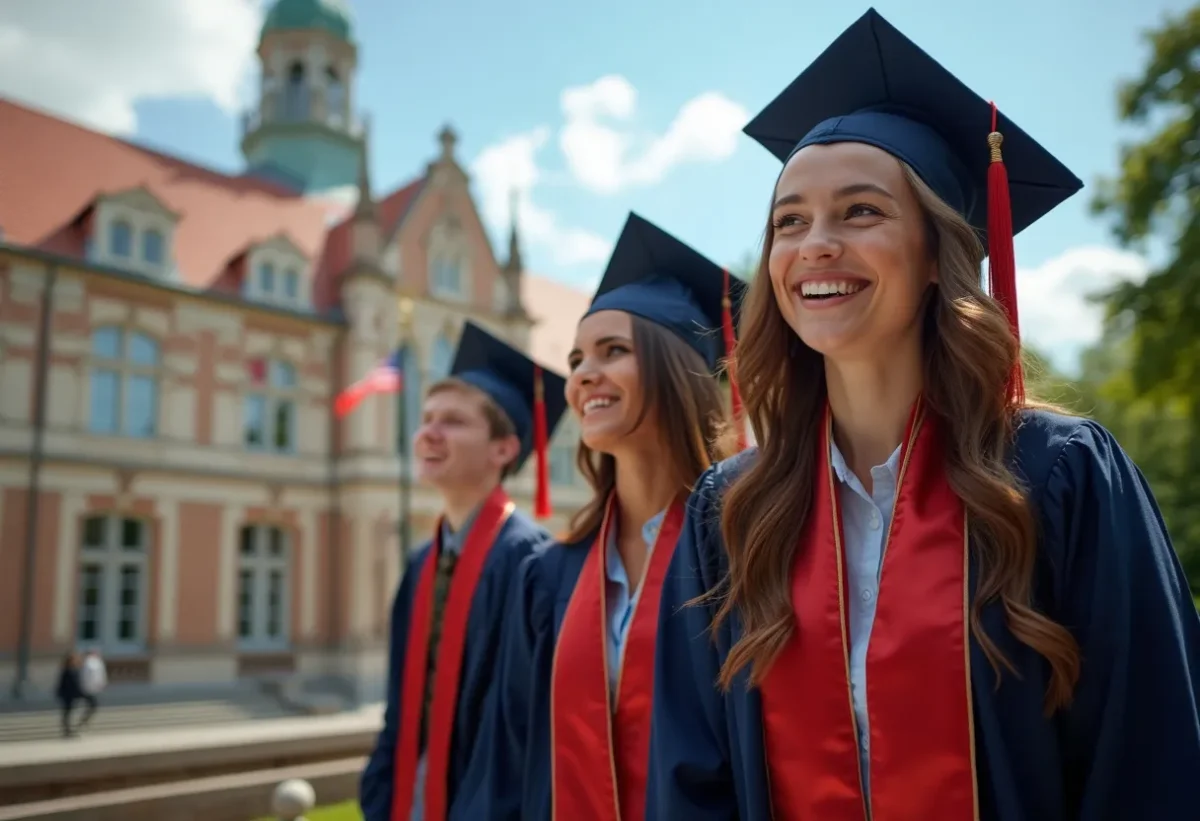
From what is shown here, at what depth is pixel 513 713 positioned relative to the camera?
296 cm

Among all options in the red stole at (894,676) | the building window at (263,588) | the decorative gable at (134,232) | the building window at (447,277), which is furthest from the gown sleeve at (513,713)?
the building window at (447,277)

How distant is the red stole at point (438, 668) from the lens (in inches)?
132

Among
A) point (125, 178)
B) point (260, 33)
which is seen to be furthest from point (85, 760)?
point (260, 33)

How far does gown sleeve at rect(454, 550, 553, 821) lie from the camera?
9.31ft

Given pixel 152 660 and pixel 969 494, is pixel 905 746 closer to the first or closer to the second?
pixel 969 494

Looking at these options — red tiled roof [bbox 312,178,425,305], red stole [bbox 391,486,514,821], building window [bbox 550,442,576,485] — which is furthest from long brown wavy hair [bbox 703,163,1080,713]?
building window [bbox 550,442,576,485]

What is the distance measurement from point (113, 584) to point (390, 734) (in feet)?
53.5

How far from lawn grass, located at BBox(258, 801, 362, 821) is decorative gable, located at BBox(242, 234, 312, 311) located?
54.8 ft

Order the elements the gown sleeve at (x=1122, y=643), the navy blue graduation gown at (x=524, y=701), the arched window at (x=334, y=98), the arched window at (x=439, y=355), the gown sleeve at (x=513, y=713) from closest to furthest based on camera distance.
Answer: the gown sleeve at (x=1122, y=643), the navy blue graduation gown at (x=524, y=701), the gown sleeve at (x=513, y=713), the arched window at (x=439, y=355), the arched window at (x=334, y=98)

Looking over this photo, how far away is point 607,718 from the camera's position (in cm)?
238

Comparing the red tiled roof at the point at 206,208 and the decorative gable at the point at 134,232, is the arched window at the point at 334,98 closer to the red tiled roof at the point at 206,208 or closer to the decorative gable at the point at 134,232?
the red tiled roof at the point at 206,208

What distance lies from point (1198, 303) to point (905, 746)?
1701 centimetres

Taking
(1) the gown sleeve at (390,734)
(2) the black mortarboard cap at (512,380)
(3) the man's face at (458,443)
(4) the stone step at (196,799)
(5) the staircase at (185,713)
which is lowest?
(5) the staircase at (185,713)

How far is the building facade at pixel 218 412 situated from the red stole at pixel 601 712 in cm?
1311
